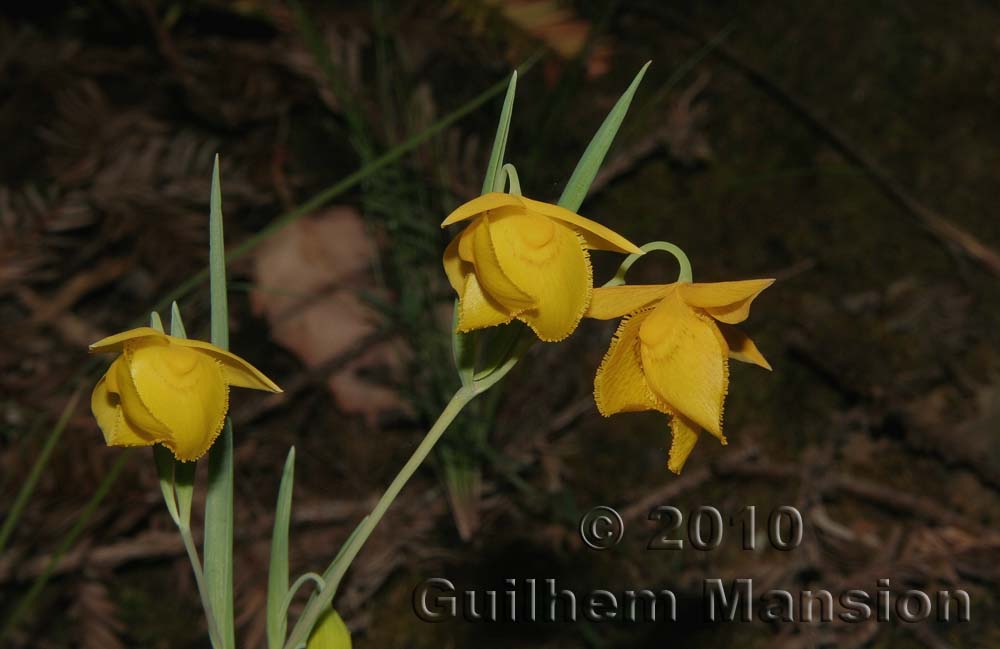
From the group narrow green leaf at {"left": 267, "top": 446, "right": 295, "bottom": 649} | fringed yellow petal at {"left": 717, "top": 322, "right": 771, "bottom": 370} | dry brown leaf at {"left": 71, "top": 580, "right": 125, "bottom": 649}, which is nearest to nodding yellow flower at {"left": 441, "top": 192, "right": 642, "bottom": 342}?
fringed yellow petal at {"left": 717, "top": 322, "right": 771, "bottom": 370}

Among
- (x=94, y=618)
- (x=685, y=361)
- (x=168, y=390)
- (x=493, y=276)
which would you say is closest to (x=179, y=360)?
(x=168, y=390)

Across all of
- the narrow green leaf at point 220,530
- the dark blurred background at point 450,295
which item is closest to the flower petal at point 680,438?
the narrow green leaf at point 220,530

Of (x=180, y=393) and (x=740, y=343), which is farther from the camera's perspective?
(x=740, y=343)

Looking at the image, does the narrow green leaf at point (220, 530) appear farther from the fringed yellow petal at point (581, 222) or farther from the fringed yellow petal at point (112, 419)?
the fringed yellow petal at point (581, 222)

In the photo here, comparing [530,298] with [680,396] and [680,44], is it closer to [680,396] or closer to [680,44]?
[680,396]

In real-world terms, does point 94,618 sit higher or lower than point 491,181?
lower

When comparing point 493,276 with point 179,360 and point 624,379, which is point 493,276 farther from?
point 179,360

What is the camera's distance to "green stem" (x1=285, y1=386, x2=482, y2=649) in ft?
3.77

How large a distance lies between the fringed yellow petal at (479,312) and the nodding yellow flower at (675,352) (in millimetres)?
134

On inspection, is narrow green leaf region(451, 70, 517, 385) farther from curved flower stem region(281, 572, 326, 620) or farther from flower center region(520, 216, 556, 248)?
curved flower stem region(281, 572, 326, 620)

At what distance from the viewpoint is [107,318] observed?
2.81 m

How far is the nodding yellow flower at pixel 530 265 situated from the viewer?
1.10m

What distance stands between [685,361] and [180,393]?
60 centimetres

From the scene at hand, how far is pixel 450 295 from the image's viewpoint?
2703 mm
